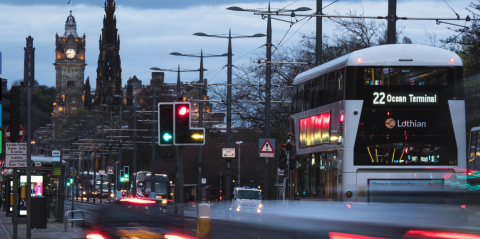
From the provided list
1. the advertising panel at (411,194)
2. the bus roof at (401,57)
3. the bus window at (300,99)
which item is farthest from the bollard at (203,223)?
the bus window at (300,99)

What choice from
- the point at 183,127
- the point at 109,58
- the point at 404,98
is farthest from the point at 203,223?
the point at 109,58

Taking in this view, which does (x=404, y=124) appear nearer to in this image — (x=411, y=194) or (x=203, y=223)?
(x=203, y=223)

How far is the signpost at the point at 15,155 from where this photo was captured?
1753 cm

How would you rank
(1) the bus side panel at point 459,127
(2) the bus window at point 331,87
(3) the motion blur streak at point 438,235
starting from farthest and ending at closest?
(2) the bus window at point 331,87
(1) the bus side panel at point 459,127
(3) the motion blur streak at point 438,235

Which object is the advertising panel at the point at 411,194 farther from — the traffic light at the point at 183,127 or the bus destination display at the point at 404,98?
the traffic light at the point at 183,127

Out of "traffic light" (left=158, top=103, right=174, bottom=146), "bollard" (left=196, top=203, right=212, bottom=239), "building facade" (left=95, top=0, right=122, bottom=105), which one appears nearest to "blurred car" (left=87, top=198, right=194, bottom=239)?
Result: "bollard" (left=196, top=203, right=212, bottom=239)

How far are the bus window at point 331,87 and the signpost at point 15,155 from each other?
25.0 feet

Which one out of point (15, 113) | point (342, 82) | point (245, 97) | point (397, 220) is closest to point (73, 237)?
point (15, 113)

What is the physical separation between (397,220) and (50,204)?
23420 mm

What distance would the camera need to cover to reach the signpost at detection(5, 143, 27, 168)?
57.5 ft

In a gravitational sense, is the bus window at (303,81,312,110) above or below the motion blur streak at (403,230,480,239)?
above

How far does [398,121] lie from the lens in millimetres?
14516

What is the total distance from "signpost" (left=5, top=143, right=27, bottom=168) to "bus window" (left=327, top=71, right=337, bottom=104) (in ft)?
25.0

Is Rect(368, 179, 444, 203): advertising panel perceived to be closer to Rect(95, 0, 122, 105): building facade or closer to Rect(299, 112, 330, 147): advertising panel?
Rect(299, 112, 330, 147): advertising panel
